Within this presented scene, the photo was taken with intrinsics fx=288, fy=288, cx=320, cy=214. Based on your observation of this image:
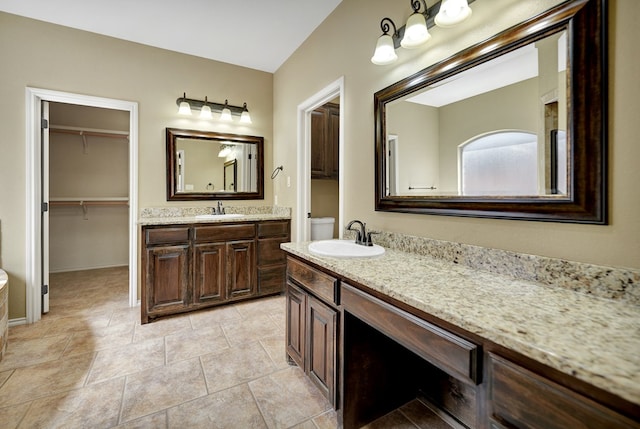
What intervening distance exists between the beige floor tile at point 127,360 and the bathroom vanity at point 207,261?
1.47 feet

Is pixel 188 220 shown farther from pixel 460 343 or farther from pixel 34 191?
pixel 460 343

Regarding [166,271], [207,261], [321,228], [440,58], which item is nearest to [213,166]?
[207,261]

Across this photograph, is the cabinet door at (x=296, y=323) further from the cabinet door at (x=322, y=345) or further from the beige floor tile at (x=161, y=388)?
the beige floor tile at (x=161, y=388)

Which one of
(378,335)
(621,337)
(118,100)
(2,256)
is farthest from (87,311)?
(621,337)

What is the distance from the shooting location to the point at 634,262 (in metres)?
0.94

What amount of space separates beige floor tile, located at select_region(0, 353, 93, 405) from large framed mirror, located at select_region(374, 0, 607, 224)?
2.32 metres

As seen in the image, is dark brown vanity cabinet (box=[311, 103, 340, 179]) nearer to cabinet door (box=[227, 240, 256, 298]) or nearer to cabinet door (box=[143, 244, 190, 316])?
cabinet door (box=[227, 240, 256, 298])

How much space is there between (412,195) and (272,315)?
1837mm

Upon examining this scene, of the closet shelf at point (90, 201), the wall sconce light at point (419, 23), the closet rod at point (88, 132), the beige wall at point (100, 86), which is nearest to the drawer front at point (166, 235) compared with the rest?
the beige wall at point (100, 86)

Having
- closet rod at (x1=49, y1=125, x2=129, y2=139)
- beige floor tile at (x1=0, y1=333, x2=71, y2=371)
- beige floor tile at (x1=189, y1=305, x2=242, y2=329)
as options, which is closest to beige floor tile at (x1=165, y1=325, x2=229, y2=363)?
beige floor tile at (x1=189, y1=305, x2=242, y2=329)

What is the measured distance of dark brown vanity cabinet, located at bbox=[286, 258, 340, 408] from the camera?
1436 millimetres

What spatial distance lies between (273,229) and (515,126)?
95.8 inches

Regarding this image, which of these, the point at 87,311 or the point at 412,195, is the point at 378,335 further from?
the point at 87,311

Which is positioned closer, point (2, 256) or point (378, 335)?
point (378, 335)
